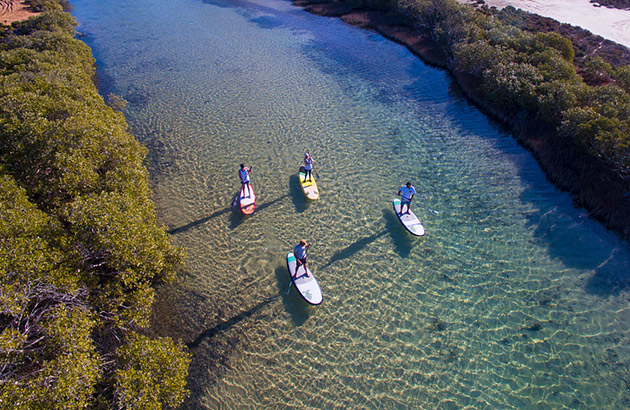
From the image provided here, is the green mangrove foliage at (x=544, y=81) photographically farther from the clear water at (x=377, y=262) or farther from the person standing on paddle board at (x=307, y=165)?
the person standing on paddle board at (x=307, y=165)

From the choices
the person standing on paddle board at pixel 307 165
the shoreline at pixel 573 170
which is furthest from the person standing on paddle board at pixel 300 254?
the shoreline at pixel 573 170

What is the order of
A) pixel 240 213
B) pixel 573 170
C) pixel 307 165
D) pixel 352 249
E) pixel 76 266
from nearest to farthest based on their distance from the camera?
pixel 76 266 → pixel 352 249 → pixel 240 213 → pixel 307 165 → pixel 573 170

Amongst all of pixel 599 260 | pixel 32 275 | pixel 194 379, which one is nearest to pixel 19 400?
pixel 32 275

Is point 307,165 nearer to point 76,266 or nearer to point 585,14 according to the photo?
point 76,266

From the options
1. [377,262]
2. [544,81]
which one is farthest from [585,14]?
[377,262]

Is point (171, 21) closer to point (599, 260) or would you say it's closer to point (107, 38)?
point (107, 38)
